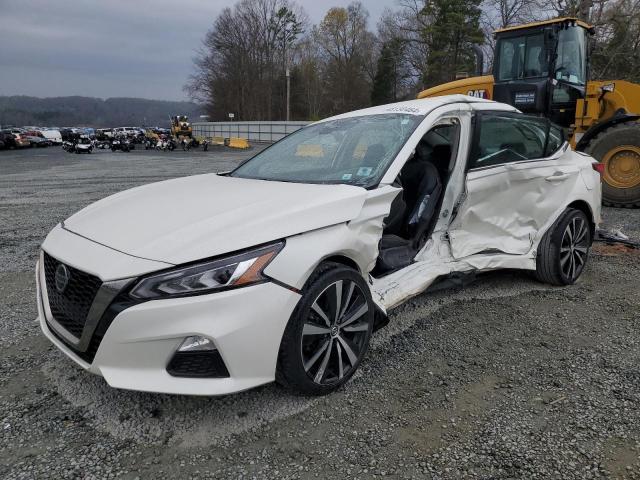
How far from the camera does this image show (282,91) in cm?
5397

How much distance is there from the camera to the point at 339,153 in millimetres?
3400

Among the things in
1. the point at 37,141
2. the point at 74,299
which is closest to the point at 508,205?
the point at 74,299

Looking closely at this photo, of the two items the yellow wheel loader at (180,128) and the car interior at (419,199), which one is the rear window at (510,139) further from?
the yellow wheel loader at (180,128)

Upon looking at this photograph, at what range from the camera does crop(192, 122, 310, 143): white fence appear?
3653 cm

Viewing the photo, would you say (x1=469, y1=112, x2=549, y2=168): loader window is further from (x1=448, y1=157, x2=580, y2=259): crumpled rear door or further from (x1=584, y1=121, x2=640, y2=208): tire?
(x1=584, y1=121, x2=640, y2=208): tire

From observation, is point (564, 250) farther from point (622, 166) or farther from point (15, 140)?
point (15, 140)

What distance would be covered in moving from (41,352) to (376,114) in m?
2.87

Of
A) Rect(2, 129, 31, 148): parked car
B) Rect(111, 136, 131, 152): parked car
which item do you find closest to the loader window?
Rect(111, 136, 131, 152): parked car

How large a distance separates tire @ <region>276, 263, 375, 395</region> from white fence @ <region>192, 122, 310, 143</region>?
104 feet

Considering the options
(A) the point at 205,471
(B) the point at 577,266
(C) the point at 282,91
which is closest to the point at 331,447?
(A) the point at 205,471

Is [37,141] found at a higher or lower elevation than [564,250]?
higher

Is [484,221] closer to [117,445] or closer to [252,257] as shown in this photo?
[252,257]

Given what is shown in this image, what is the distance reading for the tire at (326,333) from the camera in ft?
7.73

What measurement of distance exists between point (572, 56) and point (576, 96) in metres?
0.69
